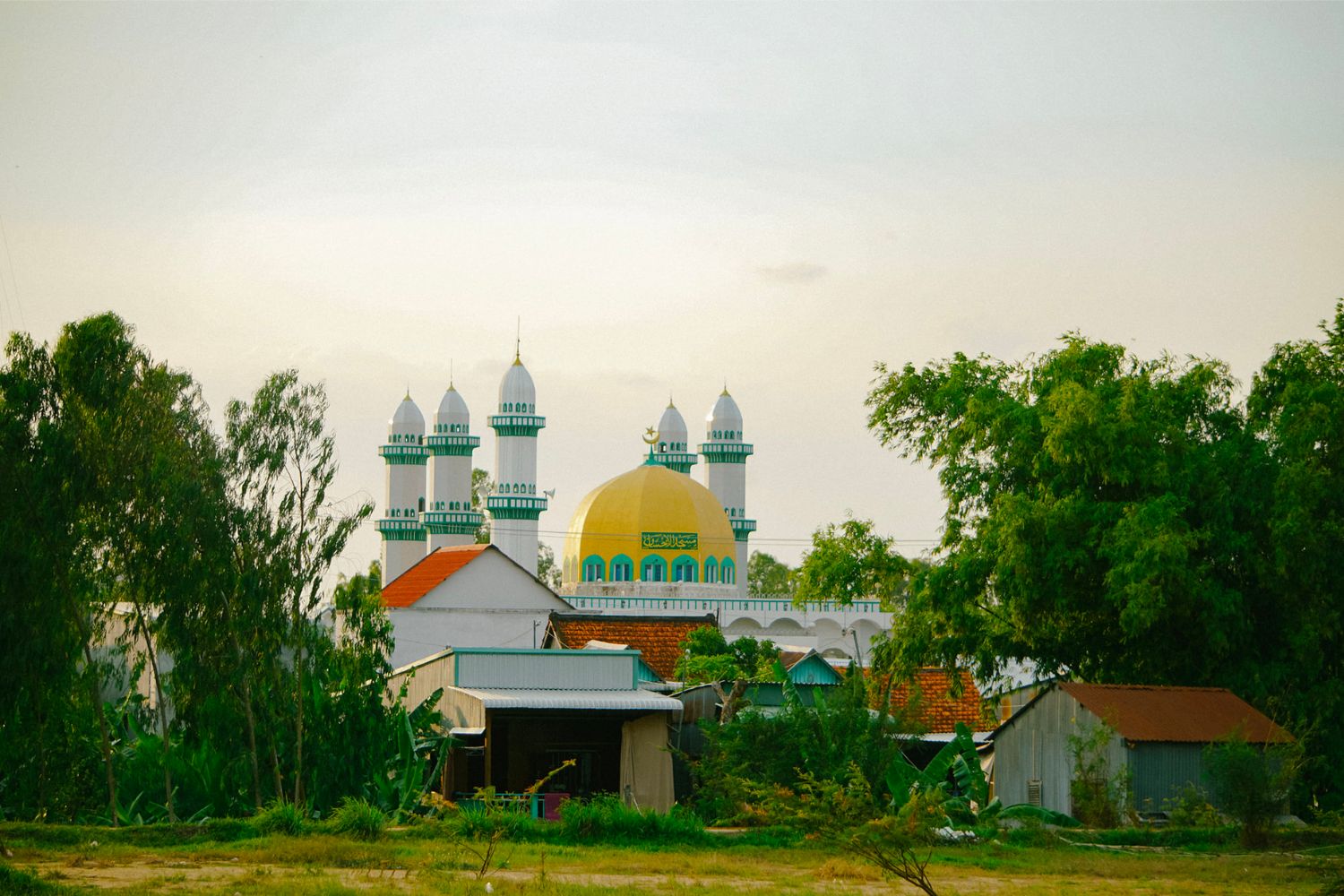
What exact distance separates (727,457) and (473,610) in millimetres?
28492

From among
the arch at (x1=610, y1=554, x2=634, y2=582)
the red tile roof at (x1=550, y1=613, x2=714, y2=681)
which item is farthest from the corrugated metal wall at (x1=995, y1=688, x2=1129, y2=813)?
the arch at (x1=610, y1=554, x2=634, y2=582)

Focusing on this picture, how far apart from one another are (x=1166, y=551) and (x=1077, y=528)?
7.00 ft

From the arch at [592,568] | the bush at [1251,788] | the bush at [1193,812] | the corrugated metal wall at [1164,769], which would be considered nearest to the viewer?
the bush at [1251,788]

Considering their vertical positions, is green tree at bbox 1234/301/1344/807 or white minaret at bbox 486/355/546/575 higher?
white minaret at bbox 486/355/546/575

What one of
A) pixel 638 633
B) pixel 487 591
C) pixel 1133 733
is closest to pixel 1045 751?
pixel 1133 733

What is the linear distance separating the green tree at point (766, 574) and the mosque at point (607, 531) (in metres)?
23.4

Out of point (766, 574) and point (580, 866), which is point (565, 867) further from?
point (766, 574)

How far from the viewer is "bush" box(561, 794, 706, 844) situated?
19.2m

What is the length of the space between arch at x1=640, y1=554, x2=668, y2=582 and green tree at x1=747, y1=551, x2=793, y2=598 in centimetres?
2461

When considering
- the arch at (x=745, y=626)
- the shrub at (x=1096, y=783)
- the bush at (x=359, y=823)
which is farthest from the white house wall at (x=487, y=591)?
the bush at (x=359, y=823)

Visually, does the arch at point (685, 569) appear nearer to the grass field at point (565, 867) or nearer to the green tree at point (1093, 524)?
the green tree at point (1093, 524)

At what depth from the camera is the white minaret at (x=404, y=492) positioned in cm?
6406

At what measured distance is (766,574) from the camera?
9319cm

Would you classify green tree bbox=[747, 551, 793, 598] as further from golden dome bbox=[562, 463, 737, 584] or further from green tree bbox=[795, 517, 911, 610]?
green tree bbox=[795, 517, 911, 610]
